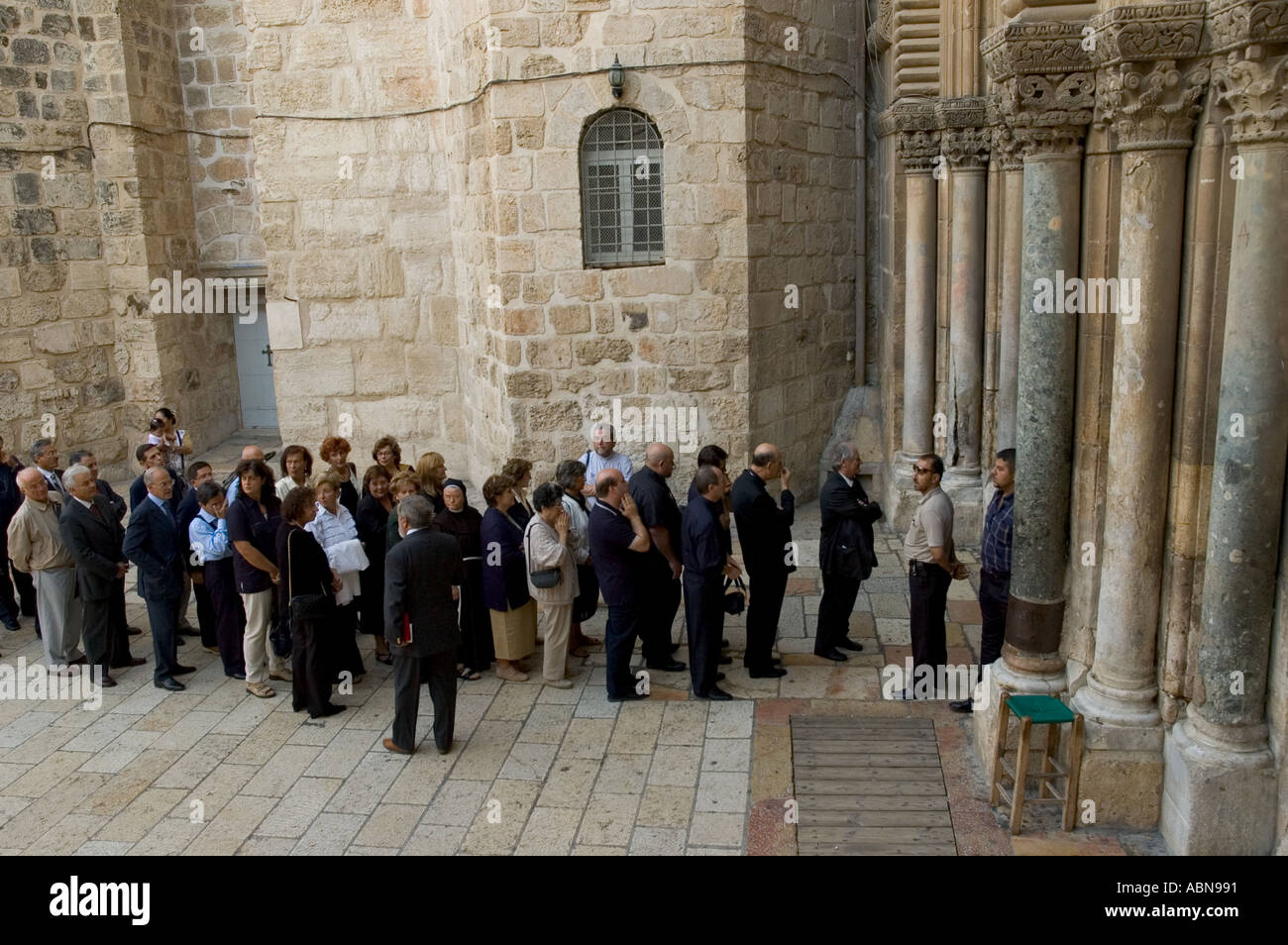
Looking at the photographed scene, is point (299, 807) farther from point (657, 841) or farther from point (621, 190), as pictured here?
point (621, 190)

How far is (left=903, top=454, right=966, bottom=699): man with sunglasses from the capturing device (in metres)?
7.21

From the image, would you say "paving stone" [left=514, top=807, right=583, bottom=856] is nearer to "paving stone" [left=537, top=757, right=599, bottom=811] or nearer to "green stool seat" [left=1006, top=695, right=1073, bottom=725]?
"paving stone" [left=537, top=757, right=599, bottom=811]

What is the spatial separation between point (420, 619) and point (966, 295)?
581 centimetres

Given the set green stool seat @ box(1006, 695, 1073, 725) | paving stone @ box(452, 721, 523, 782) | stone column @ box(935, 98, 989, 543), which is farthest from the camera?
stone column @ box(935, 98, 989, 543)

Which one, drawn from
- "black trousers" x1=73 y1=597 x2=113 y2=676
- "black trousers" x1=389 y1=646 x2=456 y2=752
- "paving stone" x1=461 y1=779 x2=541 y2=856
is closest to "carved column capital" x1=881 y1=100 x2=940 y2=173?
"black trousers" x1=389 y1=646 x2=456 y2=752

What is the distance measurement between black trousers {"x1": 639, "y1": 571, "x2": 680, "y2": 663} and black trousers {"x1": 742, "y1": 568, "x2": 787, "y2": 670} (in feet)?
1.85

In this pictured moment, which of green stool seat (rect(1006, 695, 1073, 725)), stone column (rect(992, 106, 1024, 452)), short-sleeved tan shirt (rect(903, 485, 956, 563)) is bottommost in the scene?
green stool seat (rect(1006, 695, 1073, 725))

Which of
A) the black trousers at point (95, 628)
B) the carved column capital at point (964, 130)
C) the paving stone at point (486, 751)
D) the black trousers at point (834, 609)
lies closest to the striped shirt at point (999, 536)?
the black trousers at point (834, 609)

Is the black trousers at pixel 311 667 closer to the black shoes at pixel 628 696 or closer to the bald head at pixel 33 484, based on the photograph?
the black shoes at pixel 628 696

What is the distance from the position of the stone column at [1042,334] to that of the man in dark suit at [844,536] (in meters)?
1.60

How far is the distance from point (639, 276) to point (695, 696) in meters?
4.32

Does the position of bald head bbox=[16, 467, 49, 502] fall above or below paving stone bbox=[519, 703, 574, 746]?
above

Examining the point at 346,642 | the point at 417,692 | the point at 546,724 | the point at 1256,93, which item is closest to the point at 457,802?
the point at 417,692
